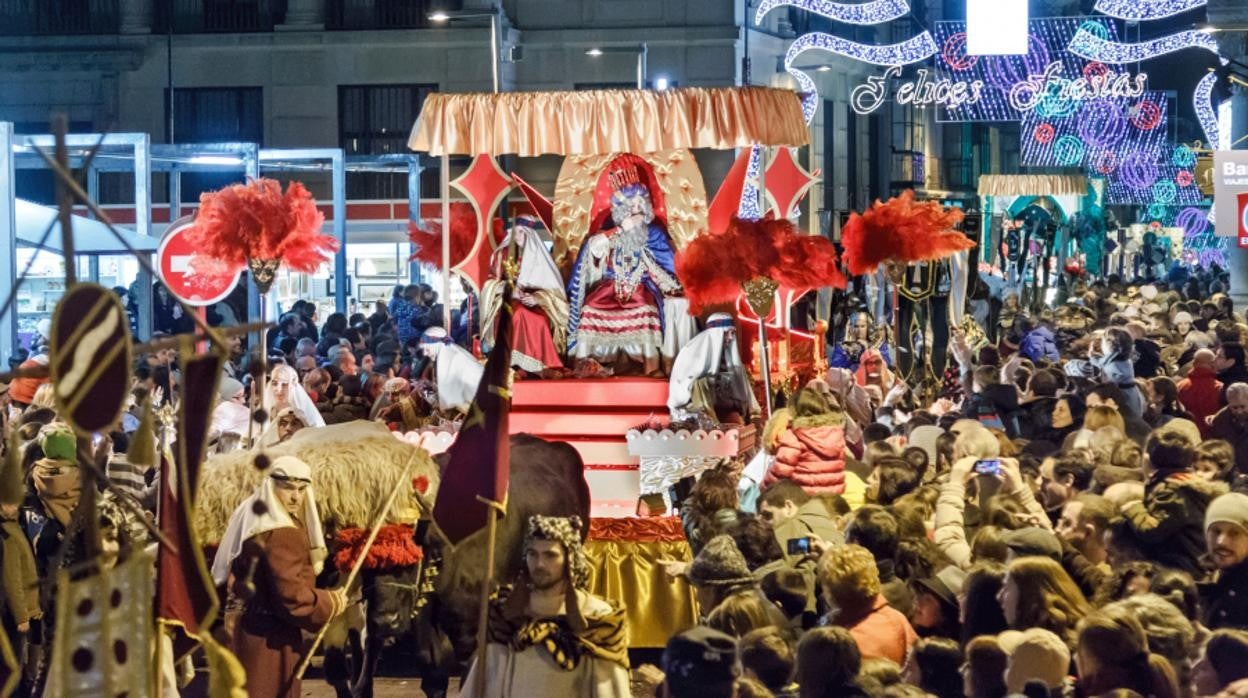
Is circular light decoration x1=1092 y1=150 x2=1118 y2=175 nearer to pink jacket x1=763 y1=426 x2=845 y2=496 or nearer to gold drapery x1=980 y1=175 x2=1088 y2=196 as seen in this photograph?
gold drapery x1=980 y1=175 x2=1088 y2=196

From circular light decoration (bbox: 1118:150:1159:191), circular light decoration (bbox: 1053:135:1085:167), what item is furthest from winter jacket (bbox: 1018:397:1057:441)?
circular light decoration (bbox: 1118:150:1159:191)

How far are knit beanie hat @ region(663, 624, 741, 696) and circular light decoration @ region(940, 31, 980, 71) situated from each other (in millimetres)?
22612

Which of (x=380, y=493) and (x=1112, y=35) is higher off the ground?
(x=1112, y=35)

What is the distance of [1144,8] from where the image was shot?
2483 cm

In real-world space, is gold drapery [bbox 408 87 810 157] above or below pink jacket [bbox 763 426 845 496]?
above

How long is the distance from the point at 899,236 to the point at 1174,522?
929 centimetres

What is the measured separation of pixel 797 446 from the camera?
11820 mm

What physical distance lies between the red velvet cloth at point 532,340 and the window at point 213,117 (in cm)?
2243

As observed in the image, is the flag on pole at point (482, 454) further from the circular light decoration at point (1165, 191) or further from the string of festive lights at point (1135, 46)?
the circular light decoration at point (1165, 191)

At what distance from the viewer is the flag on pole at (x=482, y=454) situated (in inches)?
278

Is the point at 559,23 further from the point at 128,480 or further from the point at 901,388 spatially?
the point at 128,480

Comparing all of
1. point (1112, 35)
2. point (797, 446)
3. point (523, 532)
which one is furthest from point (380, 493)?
point (1112, 35)

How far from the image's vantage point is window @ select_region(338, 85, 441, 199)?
35906mm

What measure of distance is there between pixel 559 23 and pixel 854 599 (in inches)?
1106
